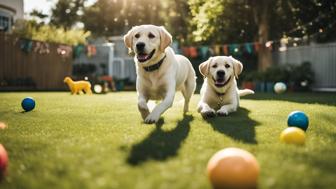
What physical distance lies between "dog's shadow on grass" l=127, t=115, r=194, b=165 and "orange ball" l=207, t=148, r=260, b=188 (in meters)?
0.72

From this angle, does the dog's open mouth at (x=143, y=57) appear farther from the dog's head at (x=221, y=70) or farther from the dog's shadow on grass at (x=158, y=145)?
the dog's head at (x=221, y=70)

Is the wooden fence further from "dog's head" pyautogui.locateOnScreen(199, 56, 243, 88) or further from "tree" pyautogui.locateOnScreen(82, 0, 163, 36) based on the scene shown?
"tree" pyautogui.locateOnScreen(82, 0, 163, 36)

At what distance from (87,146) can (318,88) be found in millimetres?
16585

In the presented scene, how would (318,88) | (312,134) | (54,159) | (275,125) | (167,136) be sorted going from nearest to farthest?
(54,159), (167,136), (312,134), (275,125), (318,88)

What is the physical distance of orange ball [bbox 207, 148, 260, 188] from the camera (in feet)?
7.72

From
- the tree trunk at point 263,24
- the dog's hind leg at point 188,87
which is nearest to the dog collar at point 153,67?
the dog's hind leg at point 188,87

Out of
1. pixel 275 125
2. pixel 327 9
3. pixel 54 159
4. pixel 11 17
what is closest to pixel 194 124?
pixel 275 125

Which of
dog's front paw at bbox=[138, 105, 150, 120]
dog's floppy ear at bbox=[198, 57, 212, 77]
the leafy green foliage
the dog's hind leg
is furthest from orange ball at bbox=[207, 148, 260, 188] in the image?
the leafy green foliage

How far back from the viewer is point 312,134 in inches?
184

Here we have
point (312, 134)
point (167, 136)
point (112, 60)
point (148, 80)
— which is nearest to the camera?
point (167, 136)

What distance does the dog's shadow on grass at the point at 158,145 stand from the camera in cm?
319

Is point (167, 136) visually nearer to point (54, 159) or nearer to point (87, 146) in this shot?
point (87, 146)

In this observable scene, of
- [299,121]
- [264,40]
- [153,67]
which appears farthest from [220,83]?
[264,40]

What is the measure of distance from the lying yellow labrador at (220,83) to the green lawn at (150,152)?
1.25 metres
